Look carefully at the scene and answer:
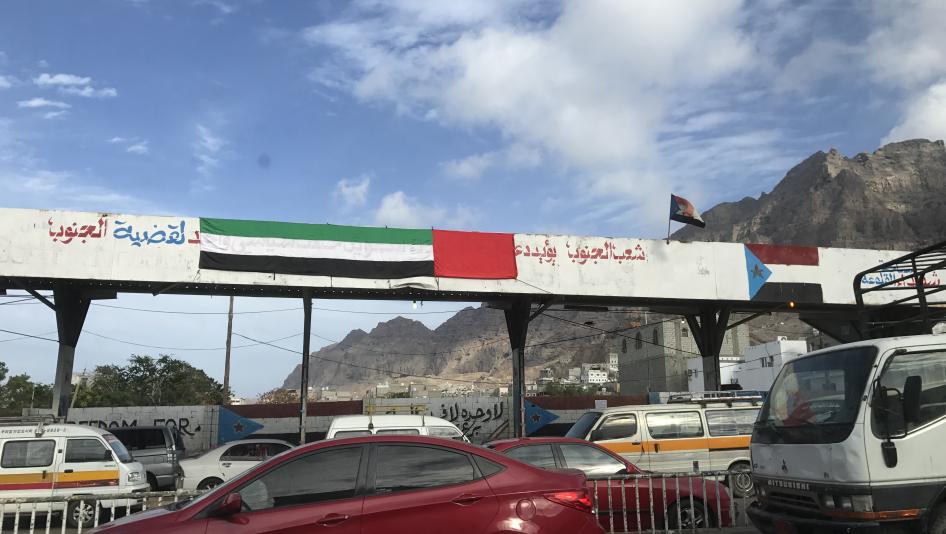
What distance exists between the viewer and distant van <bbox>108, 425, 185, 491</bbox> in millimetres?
15906

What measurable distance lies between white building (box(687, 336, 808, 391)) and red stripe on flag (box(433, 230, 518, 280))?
4884 cm

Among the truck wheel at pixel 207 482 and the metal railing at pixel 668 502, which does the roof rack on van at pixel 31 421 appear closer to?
the truck wheel at pixel 207 482

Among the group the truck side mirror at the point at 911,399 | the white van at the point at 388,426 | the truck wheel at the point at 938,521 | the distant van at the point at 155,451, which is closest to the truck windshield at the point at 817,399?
the truck side mirror at the point at 911,399

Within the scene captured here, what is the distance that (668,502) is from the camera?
29.5 feet

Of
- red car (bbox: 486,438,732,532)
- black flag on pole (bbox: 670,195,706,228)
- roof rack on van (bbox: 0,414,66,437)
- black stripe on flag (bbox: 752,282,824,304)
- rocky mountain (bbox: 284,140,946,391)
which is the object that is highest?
rocky mountain (bbox: 284,140,946,391)

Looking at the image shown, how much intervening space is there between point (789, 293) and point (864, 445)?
1630 centimetres

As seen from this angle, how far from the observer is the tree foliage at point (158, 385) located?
176 ft

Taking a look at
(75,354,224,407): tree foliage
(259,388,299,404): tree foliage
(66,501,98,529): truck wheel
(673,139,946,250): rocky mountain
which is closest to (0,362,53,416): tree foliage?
(75,354,224,407): tree foliage

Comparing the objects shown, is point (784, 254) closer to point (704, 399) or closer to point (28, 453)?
point (704, 399)

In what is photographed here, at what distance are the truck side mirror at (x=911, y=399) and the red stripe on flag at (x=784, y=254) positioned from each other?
15618 millimetres

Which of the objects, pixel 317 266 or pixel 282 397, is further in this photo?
pixel 282 397

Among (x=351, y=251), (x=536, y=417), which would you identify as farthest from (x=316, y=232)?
(x=536, y=417)

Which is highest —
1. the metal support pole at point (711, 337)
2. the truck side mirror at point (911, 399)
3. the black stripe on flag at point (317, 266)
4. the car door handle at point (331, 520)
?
the black stripe on flag at point (317, 266)

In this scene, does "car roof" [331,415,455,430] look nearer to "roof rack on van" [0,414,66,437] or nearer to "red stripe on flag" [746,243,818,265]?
"roof rack on van" [0,414,66,437]
